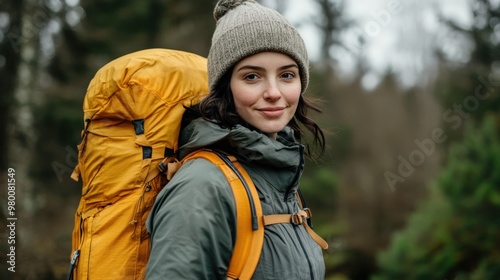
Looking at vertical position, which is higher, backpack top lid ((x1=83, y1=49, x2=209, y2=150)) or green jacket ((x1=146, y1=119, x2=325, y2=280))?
backpack top lid ((x1=83, y1=49, x2=209, y2=150))

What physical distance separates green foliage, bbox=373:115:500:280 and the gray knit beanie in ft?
15.6

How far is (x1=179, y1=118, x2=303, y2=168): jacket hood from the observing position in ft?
7.25

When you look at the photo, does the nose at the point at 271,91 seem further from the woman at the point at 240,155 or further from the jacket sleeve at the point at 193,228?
the jacket sleeve at the point at 193,228

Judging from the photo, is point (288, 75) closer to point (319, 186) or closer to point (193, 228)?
point (193, 228)

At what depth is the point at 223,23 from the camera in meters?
2.60

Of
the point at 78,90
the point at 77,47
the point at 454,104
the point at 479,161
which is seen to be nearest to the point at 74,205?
the point at 78,90

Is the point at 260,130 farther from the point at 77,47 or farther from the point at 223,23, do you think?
the point at 77,47

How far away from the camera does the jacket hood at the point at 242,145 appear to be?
7.25 feet

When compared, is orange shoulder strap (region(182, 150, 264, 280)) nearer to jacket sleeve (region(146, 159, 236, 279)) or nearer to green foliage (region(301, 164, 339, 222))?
jacket sleeve (region(146, 159, 236, 279))
